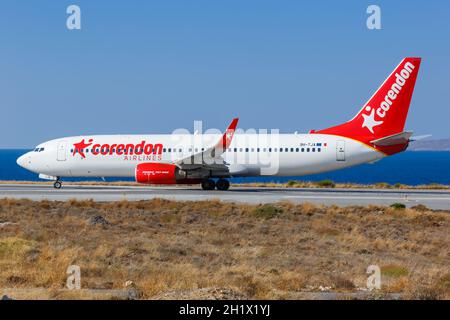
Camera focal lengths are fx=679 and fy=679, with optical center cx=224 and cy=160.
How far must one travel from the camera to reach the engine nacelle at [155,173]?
1356 inches

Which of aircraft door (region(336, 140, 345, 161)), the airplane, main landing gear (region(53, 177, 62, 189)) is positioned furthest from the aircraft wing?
main landing gear (region(53, 177, 62, 189))

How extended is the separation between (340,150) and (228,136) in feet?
19.3

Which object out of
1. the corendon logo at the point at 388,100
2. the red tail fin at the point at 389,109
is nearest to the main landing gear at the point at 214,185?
the red tail fin at the point at 389,109

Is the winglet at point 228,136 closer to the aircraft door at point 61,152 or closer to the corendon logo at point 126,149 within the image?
the corendon logo at point 126,149

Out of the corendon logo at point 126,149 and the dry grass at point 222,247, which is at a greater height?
the corendon logo at point 126,149

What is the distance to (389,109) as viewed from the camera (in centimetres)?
3541

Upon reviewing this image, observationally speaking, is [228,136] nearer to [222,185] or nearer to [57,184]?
[222,185]

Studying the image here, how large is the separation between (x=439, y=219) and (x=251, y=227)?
6.94 m

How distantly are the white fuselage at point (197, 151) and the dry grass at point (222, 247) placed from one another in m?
9.12

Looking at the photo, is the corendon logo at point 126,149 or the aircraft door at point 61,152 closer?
the corendon logo at point 126,149

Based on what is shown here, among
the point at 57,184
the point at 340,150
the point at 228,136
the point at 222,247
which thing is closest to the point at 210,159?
the point at 228,136

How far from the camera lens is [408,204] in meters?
29.0

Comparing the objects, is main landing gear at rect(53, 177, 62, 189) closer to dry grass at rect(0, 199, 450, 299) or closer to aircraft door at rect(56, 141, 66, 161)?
aircraft door at rect(56, 141, 66, 161)
